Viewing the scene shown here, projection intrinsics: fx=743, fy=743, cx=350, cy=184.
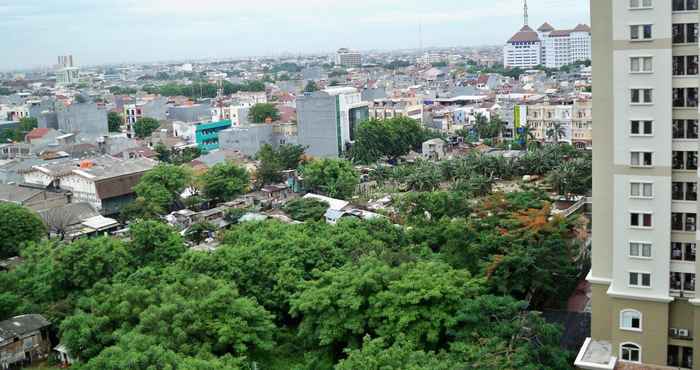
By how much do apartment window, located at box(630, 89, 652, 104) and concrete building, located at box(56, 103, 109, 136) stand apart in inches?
1296

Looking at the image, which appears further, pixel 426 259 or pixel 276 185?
pixel 276 185

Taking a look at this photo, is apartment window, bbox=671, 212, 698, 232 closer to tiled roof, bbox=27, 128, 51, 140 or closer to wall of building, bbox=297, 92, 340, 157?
wall of building, bbox=297, 92, 340, 157

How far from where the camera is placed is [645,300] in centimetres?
1021

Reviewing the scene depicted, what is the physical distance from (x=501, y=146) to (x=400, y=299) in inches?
→ 911

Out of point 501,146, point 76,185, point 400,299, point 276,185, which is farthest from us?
point 501,146

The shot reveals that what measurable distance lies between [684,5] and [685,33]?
1.18 feet

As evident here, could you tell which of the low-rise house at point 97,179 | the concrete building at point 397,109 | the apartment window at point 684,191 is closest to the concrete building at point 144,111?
the concrete building at point 397,109

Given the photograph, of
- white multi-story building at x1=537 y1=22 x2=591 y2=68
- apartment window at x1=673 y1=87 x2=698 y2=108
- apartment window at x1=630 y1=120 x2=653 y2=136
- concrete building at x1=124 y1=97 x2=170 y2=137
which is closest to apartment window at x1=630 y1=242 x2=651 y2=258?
apartment window at x1=630 y1=120 x2=653 y2=136

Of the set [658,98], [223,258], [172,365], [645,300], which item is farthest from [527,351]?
[223,258]

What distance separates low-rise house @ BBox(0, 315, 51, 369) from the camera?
12.6 m

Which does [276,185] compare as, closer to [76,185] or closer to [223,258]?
[76,185]

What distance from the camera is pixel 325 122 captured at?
32.2m

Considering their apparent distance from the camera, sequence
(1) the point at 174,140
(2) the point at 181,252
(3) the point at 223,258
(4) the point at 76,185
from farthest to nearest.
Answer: (1) the point at 174,140
(4) the point at 76,185
(2) the point at 181,252
(3) the point at 223,258

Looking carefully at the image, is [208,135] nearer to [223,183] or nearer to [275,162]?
[275,162]
